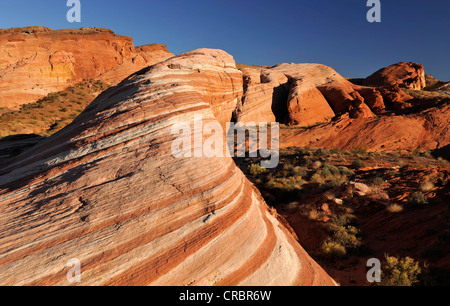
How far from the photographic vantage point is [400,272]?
5039 mm

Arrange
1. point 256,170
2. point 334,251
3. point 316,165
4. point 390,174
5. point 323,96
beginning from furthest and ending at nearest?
point 323,96 → point 256,170 → point 316,165 → point 390,174 → point 334,251

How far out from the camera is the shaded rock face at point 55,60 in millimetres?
29188

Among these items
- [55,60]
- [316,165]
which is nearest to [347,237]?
[316,165]

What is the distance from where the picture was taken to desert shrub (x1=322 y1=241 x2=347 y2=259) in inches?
239

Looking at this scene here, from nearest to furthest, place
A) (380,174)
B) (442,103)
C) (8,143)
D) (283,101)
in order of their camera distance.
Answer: (8,143) < (380,174) < (442,103) < (283,101)

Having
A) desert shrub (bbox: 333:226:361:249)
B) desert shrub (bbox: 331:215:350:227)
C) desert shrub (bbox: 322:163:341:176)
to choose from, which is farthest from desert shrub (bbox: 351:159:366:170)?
desert shrub (bbox: 333:226:361:249)

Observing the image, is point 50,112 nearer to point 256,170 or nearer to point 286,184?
point 256,170

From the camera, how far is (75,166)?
507 centimetres

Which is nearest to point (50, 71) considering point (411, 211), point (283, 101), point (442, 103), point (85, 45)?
point (85, 45)

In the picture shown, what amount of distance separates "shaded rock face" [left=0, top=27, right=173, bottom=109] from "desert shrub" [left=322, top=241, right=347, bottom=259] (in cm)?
3615

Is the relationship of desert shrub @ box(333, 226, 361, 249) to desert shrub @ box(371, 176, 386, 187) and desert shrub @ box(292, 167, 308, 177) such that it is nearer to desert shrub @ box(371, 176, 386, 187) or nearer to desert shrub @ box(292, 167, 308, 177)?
desert shrub @ box(371, 176, 386, 187)

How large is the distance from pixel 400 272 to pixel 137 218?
5.72m
